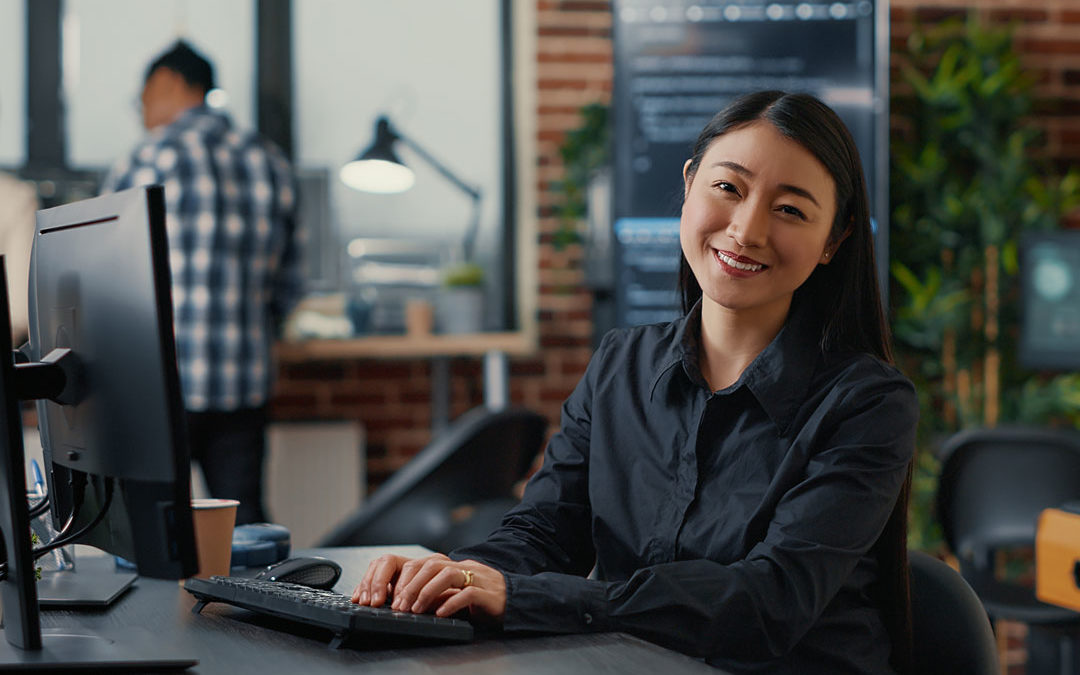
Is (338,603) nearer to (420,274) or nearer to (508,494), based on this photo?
(508,494)

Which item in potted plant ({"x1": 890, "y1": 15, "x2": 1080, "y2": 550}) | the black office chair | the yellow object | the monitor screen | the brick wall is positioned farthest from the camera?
the brick wall

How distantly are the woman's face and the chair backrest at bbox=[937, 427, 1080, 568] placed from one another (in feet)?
4.32

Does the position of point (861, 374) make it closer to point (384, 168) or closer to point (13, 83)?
point (384, 168)

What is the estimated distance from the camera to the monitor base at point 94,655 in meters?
0.94

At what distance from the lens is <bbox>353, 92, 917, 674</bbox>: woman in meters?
1.17

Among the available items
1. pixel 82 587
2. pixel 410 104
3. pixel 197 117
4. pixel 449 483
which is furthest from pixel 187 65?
pixel 82 587

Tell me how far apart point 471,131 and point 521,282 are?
0.58 meters

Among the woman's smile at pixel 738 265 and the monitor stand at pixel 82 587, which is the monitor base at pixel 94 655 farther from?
the woman's smile at pixel 738 265

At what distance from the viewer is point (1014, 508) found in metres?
2.59

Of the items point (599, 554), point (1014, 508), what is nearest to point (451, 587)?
point (599, 554)

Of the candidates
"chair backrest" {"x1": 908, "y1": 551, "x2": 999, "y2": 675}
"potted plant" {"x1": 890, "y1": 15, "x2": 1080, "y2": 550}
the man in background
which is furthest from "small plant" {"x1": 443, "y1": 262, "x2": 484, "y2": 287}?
"chair backrest" {"x1": 908, "y1": 551, "x2": 999, "y2": 675}

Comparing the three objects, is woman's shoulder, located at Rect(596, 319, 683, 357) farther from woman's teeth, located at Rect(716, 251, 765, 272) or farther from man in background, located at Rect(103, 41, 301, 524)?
man in background, located at Rect(103, 41, 301, 524)

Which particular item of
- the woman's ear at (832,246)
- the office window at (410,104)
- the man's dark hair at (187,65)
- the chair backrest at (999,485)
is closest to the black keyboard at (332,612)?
the woman's ear at (832,246)

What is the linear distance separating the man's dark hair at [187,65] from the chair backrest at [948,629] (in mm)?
2519
